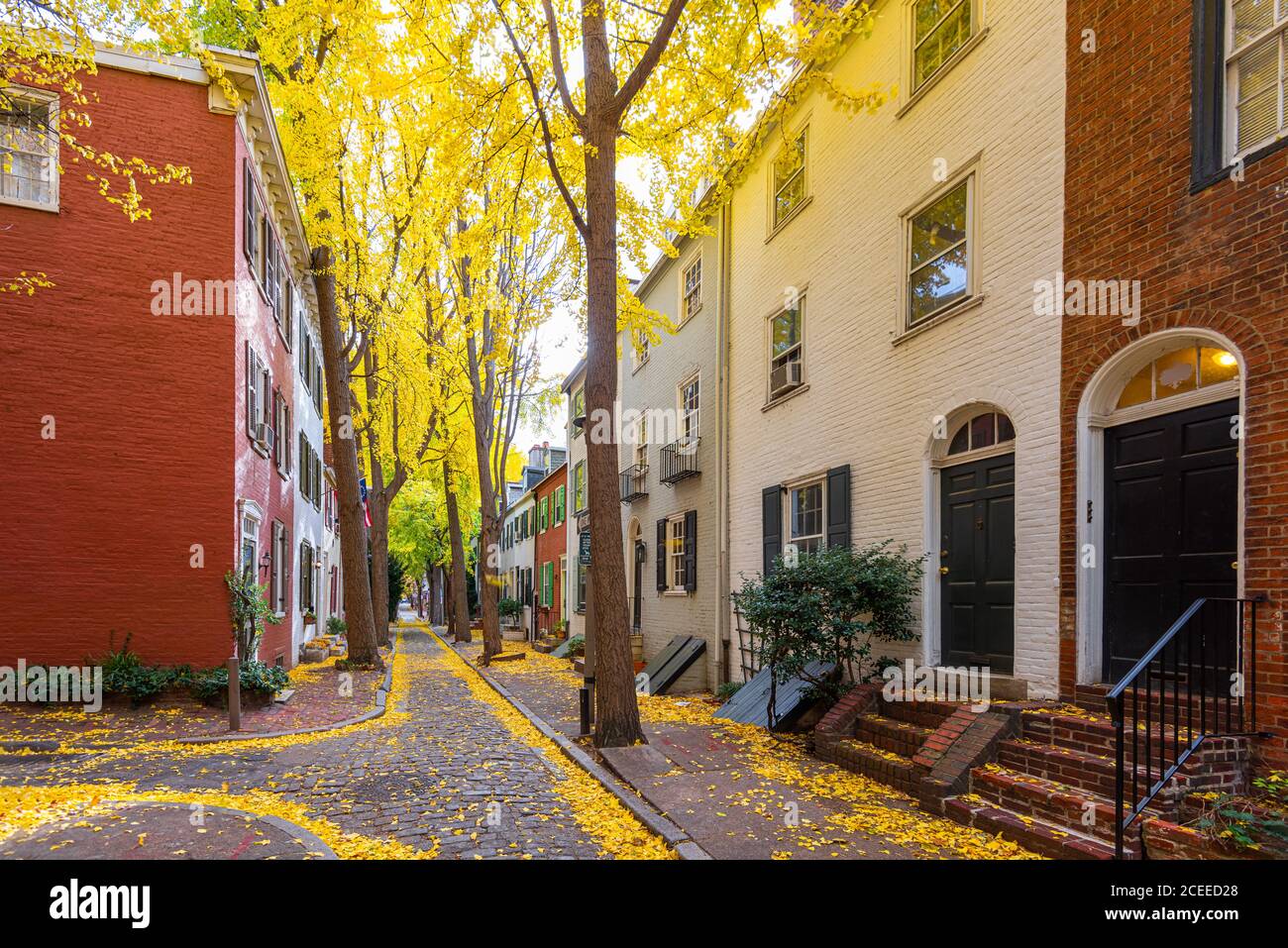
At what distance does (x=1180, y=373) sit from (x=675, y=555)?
1136 cm

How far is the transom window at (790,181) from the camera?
1167 cm

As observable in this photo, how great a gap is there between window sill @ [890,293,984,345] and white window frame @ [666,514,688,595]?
7735 mm

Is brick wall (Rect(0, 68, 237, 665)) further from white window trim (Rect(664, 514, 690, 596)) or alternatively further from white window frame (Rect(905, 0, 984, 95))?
white window frame (Rect(905, 0, 984, 95))

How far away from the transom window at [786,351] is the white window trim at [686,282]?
11.1 ft

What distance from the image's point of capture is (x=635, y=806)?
6.55m

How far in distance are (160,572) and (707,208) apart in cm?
982

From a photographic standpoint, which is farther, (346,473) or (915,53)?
(346,473)

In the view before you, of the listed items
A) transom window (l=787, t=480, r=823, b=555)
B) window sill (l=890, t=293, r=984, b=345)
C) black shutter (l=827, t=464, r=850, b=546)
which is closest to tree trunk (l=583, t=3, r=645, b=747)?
black shutter (l=827, t=464, r=850, b=546)

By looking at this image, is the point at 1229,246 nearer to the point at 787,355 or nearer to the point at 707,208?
the point at 787,355

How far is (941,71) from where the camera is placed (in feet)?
28.1

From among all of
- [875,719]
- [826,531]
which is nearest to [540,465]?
[826,531]

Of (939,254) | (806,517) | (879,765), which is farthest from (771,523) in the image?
(879,765)

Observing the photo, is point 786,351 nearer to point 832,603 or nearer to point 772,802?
point 832,603

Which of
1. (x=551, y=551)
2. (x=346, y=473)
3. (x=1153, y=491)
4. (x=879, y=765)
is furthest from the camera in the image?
(x=551, y=551)
